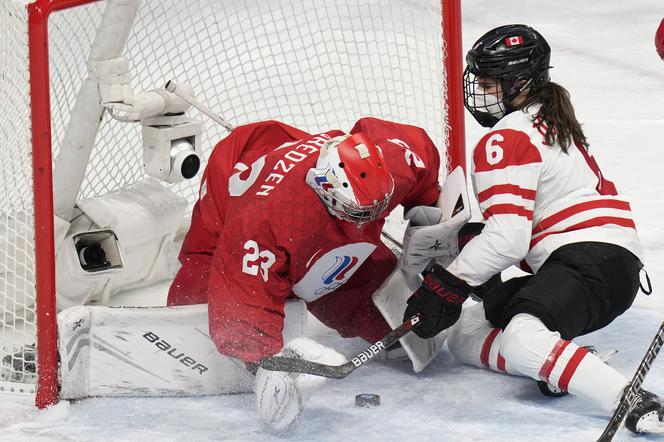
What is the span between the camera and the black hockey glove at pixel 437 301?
2572mm

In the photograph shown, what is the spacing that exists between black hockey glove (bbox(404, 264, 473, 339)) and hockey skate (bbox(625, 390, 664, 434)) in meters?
0.44

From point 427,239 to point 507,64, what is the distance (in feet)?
1.46

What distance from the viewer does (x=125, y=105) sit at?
281 cm

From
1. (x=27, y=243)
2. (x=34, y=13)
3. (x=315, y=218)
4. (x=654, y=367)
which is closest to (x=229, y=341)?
(x=315, y=218)

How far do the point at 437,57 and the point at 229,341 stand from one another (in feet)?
4.40

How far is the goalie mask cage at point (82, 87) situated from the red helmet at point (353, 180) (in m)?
0.57

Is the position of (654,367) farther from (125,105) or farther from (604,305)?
(125,105)

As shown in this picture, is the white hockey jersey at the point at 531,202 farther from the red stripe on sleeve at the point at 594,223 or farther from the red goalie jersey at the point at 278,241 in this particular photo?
the red goalie jersey at the point at 278,241

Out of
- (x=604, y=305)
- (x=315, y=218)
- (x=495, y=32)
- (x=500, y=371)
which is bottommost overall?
(x=500, y=371)

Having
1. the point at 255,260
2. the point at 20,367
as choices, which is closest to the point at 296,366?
the point at 255,260

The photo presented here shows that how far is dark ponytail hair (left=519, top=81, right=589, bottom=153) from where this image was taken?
2588 mm

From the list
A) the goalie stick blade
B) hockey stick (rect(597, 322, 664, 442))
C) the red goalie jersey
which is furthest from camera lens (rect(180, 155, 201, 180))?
hockey stick (rect(597, 322, 664, 442))

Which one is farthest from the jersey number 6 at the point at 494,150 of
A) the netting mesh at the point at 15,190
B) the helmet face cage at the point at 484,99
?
the netting mesh at the point at 15,190

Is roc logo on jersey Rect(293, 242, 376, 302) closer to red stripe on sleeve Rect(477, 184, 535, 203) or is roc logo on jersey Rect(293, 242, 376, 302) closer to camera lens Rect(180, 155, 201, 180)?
red stripe on sleeve Rect(477, 184, 535, 203)
